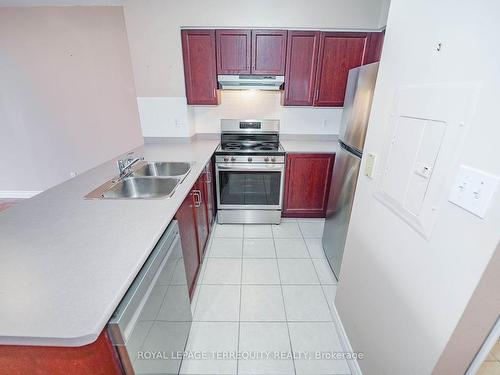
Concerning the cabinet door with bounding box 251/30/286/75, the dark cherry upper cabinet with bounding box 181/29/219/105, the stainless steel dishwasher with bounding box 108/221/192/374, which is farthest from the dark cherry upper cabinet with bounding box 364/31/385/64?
the stainless steel dishwasher with bounding box 108/221/192/374

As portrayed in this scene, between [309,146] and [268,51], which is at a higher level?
[268,51]

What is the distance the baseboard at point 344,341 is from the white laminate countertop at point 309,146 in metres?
1.55

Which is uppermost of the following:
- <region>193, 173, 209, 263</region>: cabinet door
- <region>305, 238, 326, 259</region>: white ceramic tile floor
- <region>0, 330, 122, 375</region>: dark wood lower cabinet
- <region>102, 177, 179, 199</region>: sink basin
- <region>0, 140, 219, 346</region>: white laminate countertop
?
<region>0, 140, 219, 346</region>: white laminate countertop

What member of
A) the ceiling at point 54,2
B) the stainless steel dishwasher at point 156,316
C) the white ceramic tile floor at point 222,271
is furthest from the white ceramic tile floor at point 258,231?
the ceiling at point 54,2

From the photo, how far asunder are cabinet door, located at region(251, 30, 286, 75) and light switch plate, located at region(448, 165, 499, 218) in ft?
7.27

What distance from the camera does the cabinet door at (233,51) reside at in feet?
7.75

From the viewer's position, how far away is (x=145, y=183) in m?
1.76

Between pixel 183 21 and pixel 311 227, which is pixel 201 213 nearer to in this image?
pixel 311 227

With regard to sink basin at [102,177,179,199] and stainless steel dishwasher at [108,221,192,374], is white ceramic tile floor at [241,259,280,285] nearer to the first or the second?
stainless steel dishwasher at [108,221,192,374]

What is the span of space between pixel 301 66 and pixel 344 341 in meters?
2.50

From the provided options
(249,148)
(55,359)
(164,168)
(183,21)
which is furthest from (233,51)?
(55,359)

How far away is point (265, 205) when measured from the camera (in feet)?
8.87

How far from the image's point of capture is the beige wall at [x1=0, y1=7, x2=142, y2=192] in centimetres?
273

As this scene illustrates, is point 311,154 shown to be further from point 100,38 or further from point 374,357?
point 100,38
